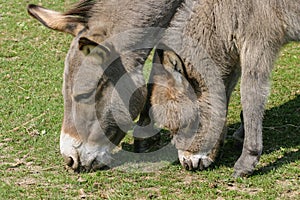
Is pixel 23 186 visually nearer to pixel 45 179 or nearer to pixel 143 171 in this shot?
pixel 45 179

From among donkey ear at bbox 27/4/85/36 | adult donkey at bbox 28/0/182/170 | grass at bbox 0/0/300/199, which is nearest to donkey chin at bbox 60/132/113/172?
adult donkey at bbox 28/0/182/170

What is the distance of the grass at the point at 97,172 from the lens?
5.82 meters

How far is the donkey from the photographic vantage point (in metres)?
5.97

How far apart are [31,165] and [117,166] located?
0.88 m

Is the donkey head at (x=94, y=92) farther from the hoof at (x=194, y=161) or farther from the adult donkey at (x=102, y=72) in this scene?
the hoof at (x=194, y=161)

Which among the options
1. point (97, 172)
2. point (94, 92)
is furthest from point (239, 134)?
point (94, 92)

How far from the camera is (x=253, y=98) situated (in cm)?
603

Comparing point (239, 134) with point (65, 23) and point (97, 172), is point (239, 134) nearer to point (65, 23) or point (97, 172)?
point (97, 172)

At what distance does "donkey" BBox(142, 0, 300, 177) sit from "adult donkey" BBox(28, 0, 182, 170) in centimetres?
25

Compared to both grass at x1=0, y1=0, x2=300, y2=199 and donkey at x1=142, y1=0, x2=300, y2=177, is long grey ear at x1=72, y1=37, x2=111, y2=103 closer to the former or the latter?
donkey at x1=142, y1=0, x2=300, y2=177

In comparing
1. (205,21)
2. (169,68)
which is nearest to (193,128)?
(169,68)

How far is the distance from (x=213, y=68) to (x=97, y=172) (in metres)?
1.53

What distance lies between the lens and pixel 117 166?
639cm

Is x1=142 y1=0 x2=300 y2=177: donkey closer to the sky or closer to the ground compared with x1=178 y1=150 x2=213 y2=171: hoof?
closer to the sky
